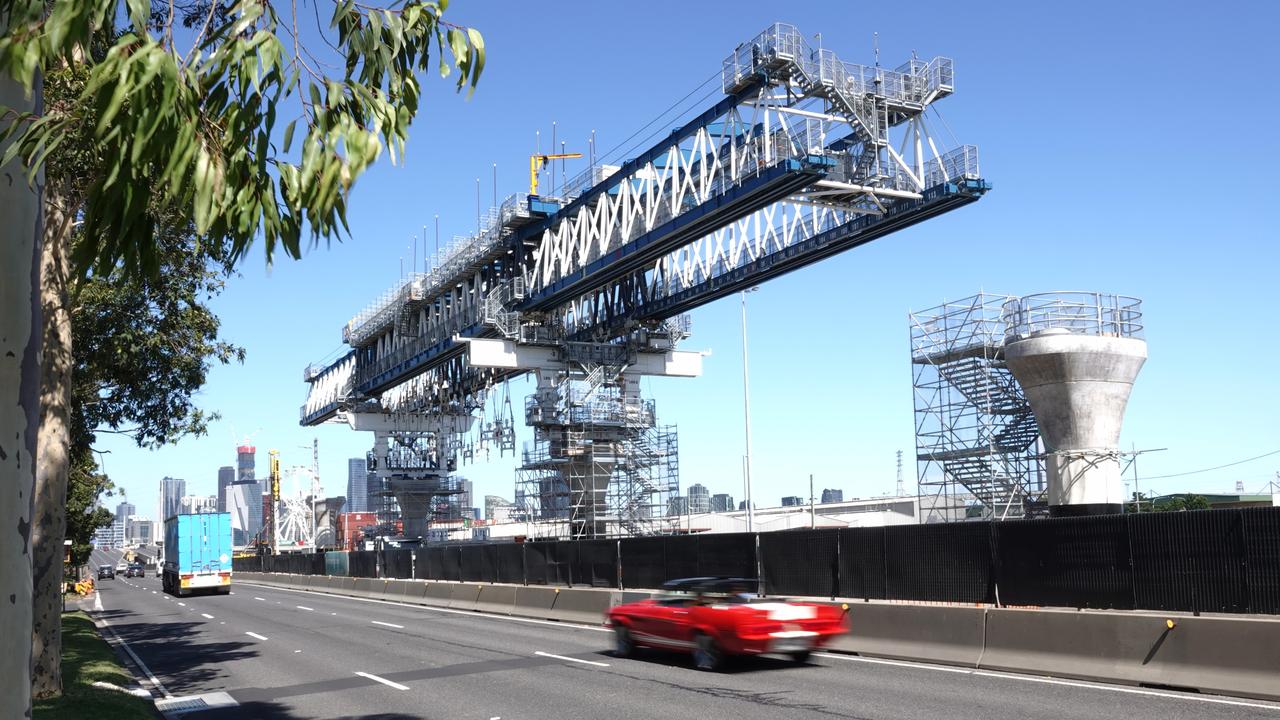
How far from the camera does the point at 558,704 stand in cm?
1326

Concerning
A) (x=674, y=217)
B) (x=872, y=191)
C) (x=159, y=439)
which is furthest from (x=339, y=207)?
(x=674, y=217)

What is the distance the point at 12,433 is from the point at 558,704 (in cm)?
939

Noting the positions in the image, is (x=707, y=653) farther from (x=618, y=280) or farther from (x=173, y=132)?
(x=618, y=280)

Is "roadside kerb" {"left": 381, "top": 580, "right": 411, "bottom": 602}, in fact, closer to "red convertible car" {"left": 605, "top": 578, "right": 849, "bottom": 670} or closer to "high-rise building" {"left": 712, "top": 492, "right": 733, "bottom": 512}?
"red convertible car" {"left": 605, "top": 578, "right": 849, "bottom": 670}

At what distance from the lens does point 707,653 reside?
15945 millimetres

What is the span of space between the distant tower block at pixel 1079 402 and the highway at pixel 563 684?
729 inches

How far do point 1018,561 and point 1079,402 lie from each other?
19.6 metres

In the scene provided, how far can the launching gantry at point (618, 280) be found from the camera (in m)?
31.5

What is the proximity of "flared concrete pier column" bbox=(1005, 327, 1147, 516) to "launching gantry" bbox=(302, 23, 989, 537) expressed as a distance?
7.13 meters

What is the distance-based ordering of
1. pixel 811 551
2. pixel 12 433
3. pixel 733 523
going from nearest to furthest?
1. pixel 12 433
2. pixel 811 551
3. pixel 733 523

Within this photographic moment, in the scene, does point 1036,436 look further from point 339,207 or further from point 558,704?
point 339,207

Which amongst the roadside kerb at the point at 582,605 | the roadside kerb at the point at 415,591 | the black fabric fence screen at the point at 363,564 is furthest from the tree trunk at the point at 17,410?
the black fabric fence screen at the point at 363,564

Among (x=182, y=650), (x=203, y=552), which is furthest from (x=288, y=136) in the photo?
(x=203, y=552)

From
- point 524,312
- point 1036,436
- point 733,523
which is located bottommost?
point 733,523
